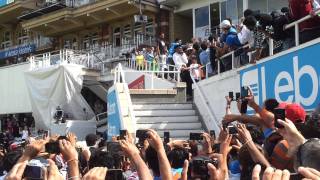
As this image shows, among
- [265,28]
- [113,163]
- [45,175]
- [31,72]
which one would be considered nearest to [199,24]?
[31,72]

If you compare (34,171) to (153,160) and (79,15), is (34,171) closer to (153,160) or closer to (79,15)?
(153,160)

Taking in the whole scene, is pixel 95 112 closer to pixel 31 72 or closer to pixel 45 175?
pixel 31 72

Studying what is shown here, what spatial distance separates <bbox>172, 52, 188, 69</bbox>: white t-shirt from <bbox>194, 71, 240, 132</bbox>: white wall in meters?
1.77

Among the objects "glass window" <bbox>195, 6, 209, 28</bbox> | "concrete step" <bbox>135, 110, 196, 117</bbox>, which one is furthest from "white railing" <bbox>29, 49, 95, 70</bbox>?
"concrete step" <bbox>135, 110, 196, 117</bbox>

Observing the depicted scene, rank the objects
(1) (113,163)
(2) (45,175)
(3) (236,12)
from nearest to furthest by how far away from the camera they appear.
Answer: (2) (45,175)
(1) (113,163)
(3) (236,12)

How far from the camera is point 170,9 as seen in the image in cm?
2344

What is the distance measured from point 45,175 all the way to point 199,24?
19649mm

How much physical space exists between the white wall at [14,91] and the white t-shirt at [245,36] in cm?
1494

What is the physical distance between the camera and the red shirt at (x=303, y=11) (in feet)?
26.3

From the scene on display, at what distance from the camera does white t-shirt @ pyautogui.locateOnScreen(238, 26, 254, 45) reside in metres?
11.1

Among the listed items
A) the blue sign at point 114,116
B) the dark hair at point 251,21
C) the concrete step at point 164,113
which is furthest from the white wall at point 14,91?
the dark hair at point 251,21

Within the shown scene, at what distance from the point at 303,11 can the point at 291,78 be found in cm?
121

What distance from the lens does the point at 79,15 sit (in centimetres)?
2597

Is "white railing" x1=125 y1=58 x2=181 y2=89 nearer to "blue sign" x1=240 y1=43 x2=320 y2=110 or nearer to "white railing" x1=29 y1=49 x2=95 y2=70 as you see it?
"white railing" x1=29 y1=49 x2=95 y2=70
